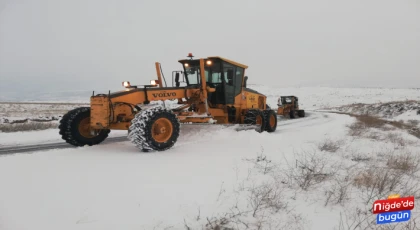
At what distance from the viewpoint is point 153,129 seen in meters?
7.04

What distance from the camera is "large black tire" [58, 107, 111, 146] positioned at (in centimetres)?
757

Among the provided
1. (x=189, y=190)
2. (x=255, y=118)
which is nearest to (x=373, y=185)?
(x=189, y=190)

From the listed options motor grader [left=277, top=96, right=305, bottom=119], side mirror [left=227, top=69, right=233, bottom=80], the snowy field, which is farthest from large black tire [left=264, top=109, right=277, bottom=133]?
motor grader [left=277, top=96, right=305, bottom=119]

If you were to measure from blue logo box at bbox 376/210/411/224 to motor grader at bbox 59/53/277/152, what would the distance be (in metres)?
4.79

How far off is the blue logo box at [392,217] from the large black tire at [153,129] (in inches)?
188

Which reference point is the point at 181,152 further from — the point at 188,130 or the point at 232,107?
the point at 232,107

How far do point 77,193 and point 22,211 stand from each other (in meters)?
0.66

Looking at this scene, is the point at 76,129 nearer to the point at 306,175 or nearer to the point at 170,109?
the point at 170,109

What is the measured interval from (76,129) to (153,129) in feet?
7.39

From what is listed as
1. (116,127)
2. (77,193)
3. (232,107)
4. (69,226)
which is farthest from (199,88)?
(69,226)

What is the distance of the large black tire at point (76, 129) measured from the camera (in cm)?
757

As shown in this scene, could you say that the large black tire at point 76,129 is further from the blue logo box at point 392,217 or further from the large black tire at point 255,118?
the blue logo box at point 392,217

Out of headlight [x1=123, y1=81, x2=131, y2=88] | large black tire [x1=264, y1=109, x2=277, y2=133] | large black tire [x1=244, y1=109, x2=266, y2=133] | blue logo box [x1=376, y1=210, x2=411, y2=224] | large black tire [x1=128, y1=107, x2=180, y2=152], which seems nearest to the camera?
blue logo box [x1=376, y1=210, x2=411, y2=224]

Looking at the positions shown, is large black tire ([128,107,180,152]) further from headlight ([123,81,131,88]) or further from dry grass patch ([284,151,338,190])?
dry grass patch ([284,151,338,190])
